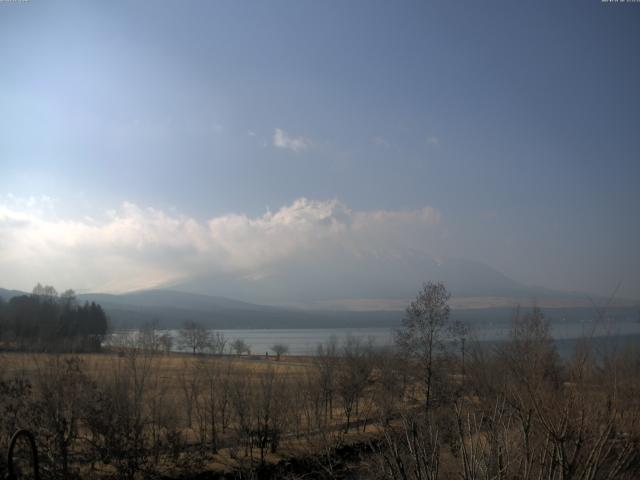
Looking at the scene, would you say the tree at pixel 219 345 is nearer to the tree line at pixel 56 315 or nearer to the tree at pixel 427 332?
the tree line at pixel 56 315

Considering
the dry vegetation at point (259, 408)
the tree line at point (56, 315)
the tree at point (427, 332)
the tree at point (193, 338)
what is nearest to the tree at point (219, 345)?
the dry vegetation at point (259, 408)

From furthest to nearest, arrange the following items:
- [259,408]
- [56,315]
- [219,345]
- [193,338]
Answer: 1. [193,338]
2. [56,315]
3. [219,345]
4. [259,408]

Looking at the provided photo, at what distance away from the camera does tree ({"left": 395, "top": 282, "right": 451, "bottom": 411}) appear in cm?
4016

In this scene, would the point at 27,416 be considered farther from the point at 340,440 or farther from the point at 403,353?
the point at 403,353

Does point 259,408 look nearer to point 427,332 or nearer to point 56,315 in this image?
point 427,332

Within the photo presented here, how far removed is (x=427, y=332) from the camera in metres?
40.6

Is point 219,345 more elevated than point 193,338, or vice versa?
point 219,345

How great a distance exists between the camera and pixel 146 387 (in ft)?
95.0

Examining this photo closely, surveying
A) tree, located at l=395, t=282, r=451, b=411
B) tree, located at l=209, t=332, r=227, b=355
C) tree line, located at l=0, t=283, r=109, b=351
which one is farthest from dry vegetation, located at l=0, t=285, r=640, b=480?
tree line, located at l=0, t=283, r=109, b=351

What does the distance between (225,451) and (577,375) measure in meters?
27.2

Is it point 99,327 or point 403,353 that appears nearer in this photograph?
point 403,353

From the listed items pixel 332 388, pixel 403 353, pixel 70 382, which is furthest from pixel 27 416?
pixel 403 353

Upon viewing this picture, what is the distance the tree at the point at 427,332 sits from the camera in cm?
4016

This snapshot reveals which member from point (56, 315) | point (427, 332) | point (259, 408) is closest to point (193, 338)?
point (56, 315)
